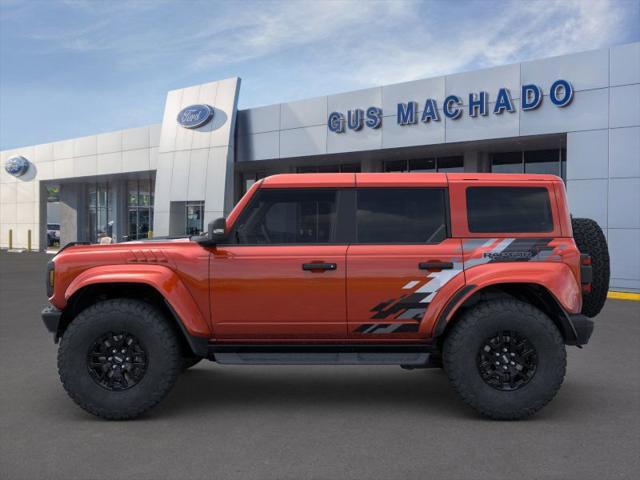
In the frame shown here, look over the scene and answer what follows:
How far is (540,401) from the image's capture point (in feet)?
16.0

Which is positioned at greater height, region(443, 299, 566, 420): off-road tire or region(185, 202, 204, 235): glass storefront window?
region(185, 202, 204, 235): glass storefront window

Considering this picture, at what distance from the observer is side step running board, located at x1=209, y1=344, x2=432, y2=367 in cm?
502

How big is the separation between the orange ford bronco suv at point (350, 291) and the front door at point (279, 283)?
0.01 meters

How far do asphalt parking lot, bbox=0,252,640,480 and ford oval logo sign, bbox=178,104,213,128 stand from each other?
64.4 ft

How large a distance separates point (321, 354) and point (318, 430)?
0.66m

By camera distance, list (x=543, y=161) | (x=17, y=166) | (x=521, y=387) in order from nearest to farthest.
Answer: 1. (x=521, y=387)
2. (x=543, y=161)
3. (x=17, y=166)

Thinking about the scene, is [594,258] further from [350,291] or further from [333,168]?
[333,168]

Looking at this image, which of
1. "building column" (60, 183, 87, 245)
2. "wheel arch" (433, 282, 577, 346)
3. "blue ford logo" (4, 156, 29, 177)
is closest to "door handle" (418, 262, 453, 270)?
"wheel arch" (433, 282, 577, 346)

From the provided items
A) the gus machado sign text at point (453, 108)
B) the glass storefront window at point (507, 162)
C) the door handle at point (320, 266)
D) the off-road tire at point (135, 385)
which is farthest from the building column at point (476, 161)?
the off-road tire at point (135, 385)

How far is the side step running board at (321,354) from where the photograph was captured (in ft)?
16.5

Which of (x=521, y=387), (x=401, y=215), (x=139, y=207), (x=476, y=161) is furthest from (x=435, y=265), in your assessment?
(x=139, y=207)

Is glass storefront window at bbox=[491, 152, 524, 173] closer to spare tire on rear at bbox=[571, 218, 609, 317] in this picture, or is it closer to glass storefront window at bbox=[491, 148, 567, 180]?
glass storefront window at bbox=[491, 148, 567, 180]

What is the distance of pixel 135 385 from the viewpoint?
4.93 metres

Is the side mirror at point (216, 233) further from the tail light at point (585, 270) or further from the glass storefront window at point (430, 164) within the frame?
the glass storefront window at point (430, 164)
